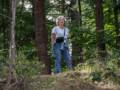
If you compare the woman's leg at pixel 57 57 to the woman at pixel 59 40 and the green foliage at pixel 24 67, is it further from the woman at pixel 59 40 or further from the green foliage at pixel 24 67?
the green foliage at pixel 24 67

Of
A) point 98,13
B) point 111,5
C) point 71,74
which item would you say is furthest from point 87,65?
point 111,5

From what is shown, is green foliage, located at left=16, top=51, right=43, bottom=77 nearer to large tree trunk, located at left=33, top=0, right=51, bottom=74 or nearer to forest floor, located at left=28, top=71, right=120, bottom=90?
forest floor, located at left=28, top=71, right=120, bottom=90

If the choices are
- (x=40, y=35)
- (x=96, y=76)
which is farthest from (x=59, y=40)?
(x=96, y=76)

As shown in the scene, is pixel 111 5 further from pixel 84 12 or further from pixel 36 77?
pixel 36 77

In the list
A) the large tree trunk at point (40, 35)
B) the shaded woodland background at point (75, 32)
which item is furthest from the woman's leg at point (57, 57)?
the large tree trunk at point (40, 35)

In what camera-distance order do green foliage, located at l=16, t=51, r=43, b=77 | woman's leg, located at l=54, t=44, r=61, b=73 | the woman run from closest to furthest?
green foliage, located at l=16, t=51, r=43, b=77, the woman, woman's leg, located at l=54, t=44, r=61, b=73

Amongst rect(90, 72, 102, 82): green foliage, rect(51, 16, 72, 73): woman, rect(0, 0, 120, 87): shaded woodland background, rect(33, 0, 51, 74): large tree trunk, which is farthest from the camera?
rect(33, 0, 51, 74): large tree trunk

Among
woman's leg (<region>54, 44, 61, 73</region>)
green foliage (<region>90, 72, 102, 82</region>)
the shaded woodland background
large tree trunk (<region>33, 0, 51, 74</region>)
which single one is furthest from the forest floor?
large tree trunk (<region>33, 0, 51, 74</region>)

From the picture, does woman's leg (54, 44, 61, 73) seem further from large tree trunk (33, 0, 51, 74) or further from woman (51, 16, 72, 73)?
large tree trunk (33, 0, 51, 74)

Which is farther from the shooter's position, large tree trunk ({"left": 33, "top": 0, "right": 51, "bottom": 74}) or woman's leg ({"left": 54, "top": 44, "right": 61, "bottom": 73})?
large tree trunk ({"left": 33, "top": 0, "right": 51, "bottom": 74})

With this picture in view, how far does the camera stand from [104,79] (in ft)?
30.9

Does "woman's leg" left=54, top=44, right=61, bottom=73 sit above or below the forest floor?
above

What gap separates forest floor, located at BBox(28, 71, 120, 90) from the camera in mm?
8298

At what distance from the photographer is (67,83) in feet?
29.8
